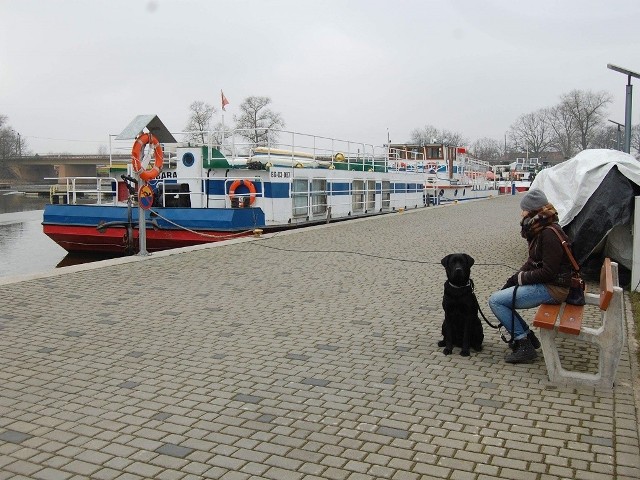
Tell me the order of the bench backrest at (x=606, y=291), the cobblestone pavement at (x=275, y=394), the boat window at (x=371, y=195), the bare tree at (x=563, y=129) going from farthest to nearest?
the bare tree at (x=563, y=129) → the boat window at (x=371, y=195) → the bench backrest at (x=606, y=291) → the cobblestone pavement at (x=275, y=394)

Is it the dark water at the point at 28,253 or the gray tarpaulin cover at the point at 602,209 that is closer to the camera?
the gray tarpaulin cover at the point at 602,209

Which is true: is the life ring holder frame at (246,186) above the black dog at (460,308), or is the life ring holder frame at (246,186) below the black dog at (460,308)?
above

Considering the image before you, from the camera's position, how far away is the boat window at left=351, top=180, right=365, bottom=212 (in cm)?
2549

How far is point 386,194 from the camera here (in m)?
28.9

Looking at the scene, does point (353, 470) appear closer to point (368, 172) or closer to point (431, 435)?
point (431, 435)

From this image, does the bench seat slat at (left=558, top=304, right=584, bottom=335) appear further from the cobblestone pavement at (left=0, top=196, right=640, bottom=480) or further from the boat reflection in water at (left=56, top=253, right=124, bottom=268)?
the boat reflection in water at (left=56, top=253, right=124, bottom=268)

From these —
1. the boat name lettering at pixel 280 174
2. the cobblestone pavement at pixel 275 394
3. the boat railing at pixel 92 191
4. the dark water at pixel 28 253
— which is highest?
the boat name lettering at pixel 280 174

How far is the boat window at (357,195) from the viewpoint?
83.6ft

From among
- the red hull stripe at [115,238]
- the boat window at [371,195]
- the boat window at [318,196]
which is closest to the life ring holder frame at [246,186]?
the red hull stripe at [115,238]

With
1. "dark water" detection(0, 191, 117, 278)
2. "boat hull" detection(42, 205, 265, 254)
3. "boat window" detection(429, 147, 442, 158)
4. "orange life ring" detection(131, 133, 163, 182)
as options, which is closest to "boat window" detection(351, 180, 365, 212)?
"boat hull" detection(42, 205, 265, 254)

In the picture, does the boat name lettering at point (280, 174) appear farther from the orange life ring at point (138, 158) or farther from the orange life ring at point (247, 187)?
the orange life ring at point (138, 158)

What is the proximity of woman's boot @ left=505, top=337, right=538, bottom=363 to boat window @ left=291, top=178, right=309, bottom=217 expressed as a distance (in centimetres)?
1456

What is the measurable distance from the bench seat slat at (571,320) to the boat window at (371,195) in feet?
69.0

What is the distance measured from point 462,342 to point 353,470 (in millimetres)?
2682
